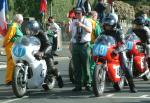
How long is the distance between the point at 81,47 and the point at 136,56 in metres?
2.36

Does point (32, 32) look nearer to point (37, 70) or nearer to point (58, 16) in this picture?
point (37, 70)

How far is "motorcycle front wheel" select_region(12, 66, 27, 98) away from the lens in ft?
40.3

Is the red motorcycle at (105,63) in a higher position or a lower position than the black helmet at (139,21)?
lower

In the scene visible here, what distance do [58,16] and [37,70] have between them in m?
42.9

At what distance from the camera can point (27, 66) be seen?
1272cm

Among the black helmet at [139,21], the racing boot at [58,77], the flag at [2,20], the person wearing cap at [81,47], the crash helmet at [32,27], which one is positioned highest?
the flag at [2,20]

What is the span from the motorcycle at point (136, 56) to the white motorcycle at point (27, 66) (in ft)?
9.91

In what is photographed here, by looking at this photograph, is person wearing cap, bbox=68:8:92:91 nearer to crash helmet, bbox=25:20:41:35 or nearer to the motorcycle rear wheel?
the motorcycle rear wheel

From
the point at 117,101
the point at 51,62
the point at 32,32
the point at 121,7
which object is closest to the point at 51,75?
the point at 51,62

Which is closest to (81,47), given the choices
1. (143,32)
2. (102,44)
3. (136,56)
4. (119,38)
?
(102,44)

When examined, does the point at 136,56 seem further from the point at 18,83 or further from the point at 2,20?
the point at 18,83

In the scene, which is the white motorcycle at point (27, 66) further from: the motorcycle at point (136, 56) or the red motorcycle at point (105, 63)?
the motorcycle at point (136, 56)

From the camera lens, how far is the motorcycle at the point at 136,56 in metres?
15.4

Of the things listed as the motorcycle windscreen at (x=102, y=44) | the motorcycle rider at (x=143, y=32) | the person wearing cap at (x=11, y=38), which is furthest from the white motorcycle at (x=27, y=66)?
the motorcycle rider at (x=143, y=32)
